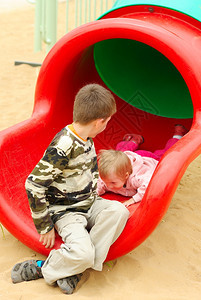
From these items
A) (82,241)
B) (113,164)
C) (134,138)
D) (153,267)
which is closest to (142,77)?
(134,138)

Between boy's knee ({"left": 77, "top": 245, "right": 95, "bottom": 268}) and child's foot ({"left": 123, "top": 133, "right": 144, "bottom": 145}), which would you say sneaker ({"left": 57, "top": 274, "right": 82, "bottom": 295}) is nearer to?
boy's knee ({"left": 77, "top": 245, "right": 95, "bottom": 268})

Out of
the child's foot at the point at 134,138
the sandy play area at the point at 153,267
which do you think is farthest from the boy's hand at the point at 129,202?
the child's foot at the point at 134,138

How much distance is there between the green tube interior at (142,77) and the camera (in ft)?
12.6

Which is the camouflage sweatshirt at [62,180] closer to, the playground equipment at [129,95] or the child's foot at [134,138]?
the playground equipment at [129,95]

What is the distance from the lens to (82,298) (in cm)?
218

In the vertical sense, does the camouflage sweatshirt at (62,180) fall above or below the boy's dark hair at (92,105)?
below

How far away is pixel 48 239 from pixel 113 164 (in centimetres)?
67

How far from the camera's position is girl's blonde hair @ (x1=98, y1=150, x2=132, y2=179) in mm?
2799

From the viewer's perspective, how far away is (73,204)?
2.45m

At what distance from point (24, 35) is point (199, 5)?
617cm

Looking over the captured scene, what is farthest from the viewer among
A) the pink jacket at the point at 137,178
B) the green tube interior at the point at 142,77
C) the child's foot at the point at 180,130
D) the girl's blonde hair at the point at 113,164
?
the green tube interior at the point at 142,77

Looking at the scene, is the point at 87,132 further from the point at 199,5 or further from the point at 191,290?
the point at 199,5

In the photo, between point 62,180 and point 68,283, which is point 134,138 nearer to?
point 62,180

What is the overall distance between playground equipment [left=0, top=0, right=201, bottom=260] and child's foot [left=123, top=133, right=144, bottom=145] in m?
0.11
